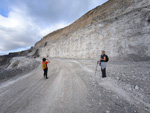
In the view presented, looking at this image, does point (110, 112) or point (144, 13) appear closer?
point (110, 112)

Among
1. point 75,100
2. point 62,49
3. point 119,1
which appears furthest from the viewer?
point 62,49

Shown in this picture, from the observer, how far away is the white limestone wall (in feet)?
23.3

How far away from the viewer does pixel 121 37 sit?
28.6 ft

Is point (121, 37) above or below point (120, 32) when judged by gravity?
below

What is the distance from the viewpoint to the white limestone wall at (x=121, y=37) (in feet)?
23.3

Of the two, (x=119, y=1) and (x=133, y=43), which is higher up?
(x=119, y=1)

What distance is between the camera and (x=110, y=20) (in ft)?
33.7

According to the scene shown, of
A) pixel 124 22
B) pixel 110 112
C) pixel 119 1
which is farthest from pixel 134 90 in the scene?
pixel 119 1

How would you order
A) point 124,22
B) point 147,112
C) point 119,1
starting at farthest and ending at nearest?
point 119,1 < point 124,22 < point 147,112

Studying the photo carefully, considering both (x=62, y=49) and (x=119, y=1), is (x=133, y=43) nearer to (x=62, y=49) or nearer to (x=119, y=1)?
(x=119, y=1)

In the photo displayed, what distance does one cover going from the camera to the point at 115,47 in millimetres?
9133

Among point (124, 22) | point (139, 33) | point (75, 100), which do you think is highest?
point (124, 22)

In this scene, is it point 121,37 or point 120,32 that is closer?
point 121,37

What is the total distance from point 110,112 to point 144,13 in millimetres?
11293
